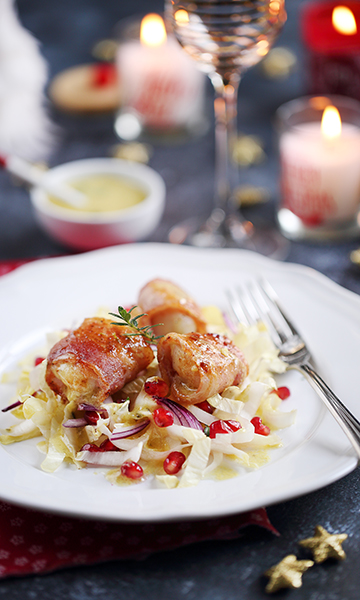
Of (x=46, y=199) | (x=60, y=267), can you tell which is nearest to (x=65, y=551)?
(x=60, y=267)

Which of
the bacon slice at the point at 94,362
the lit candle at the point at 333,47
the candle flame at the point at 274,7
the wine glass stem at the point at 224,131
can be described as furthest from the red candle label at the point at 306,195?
the bacon slice at the point at 94,362

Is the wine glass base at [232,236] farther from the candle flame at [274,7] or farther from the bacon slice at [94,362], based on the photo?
the bacon slice at [94,362]

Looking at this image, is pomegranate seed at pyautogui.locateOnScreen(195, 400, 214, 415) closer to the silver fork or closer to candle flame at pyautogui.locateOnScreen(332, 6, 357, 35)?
the silver fork

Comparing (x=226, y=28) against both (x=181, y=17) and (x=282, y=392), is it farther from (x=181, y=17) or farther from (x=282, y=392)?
(x=282, y=392)

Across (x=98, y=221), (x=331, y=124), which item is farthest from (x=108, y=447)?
(x=331, y=124)

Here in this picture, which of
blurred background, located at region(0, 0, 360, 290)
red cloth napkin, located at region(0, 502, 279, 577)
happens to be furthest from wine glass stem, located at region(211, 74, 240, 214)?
red cloth napkin, located at region(0, 502, 279, 577)

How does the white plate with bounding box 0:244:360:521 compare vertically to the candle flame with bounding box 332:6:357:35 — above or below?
below
